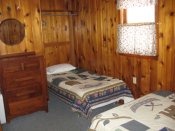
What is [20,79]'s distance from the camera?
2996 millimetres

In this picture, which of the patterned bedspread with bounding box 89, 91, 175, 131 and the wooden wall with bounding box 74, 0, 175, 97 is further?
the wooden wall with bounding box 74, 0, 175, 97

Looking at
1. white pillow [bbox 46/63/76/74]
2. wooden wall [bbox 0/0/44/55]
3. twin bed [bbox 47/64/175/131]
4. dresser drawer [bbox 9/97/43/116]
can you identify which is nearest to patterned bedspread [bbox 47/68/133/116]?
twin bed [bbox 47/64/175/131]

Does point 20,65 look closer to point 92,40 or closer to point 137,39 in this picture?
point 92,40

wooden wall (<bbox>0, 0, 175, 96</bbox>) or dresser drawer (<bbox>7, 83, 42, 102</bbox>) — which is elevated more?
wooden wall (<bbox>0, 0, 175, 96</bbox>)

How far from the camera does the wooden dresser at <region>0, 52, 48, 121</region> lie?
2.89m

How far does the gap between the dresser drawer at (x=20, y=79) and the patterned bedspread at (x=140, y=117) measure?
1.43 metres

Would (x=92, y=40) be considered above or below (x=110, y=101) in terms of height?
above

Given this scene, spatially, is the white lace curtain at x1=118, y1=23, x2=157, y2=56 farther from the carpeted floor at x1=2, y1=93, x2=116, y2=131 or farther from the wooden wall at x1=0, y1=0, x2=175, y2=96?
the carpeted floor at x1=2, y1=93, x2=116, y2=131

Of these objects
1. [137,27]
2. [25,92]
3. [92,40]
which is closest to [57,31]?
[92,40]

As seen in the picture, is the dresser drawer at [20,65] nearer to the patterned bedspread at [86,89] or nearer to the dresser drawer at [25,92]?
the dresser drawer at [25,92]

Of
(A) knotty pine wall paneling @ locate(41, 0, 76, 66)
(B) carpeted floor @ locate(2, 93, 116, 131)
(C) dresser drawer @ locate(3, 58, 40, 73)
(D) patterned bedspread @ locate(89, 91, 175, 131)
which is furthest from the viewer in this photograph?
(A) knotty pine wall paneling @ locate(41, 0, 76, 66)

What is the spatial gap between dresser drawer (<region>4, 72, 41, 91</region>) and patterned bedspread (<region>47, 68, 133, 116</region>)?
508mm

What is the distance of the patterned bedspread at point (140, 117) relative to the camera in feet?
5.92

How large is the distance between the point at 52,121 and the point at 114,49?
1.70 metres
